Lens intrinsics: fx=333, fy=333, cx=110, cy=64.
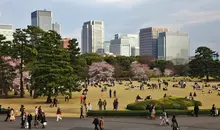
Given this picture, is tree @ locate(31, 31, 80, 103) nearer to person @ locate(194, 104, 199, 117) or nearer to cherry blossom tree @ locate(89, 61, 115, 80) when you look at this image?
person @ locate(194, 104, 199, 117)

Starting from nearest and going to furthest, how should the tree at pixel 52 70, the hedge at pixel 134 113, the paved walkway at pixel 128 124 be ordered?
the paved walkway at pixel 128 124, the hedge at pixel 134 113, the tree at pixel 52 70

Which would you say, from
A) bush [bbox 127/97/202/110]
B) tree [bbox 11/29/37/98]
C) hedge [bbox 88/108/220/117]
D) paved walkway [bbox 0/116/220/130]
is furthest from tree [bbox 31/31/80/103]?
paved walkway [bbox 0/116/220/130]

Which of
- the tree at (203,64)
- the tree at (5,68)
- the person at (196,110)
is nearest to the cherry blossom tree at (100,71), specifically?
the tree at (203,64)

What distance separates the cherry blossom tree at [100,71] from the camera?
10106 cm

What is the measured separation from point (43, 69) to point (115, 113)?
616 inches

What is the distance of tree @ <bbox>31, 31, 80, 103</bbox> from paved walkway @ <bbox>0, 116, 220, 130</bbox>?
12843 mm

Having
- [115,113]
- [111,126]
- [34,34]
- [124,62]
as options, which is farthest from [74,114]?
[124,62]

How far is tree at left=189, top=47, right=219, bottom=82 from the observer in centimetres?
9388

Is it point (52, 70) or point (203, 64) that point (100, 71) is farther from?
point (52, 70)

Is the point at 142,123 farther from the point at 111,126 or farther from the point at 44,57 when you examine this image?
the point at 44,57

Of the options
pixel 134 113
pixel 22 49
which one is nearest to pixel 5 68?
pixel 22 49

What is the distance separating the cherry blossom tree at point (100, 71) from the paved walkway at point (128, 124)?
7047 cm

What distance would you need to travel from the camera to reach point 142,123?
27703 millimetres

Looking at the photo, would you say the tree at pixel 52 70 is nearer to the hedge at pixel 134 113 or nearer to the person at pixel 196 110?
the hedge at pixel 134 113
